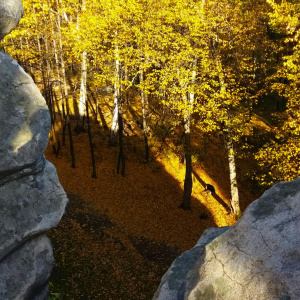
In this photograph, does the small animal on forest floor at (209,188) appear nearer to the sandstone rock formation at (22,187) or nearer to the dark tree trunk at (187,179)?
the dark tree trunk at (187,179)

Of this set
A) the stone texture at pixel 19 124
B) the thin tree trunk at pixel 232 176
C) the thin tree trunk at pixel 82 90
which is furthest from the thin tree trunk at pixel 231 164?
the thin tree trunk at pixel 82 90

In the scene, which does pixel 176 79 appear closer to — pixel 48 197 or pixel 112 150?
pixel 112 150

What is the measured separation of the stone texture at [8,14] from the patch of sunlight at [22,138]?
8.86 feet

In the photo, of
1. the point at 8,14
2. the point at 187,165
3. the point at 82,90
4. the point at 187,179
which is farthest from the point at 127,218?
the point at 8,14

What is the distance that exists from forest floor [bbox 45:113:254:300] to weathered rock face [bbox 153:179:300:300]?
270 inches

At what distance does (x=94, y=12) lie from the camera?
20375 millimetres

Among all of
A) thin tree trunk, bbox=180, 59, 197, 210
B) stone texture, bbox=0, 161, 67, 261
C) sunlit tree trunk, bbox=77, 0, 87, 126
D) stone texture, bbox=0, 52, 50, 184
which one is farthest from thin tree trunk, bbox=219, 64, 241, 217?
stone texture, bbox=0, 161, 67, 261

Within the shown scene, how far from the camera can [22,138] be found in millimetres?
7340

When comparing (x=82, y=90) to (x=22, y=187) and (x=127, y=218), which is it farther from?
(x=22, y=187)

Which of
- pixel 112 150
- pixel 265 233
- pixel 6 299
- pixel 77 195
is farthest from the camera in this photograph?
pixel 112 150

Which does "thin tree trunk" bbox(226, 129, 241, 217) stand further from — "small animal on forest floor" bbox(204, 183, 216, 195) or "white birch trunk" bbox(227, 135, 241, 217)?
"small animal on forest floor" bbox(204, 183, 216, 195)

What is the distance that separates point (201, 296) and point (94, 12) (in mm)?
20074

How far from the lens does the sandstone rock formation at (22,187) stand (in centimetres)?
721

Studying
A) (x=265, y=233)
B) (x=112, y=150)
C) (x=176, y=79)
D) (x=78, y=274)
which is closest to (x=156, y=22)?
(x=176, y=79)
